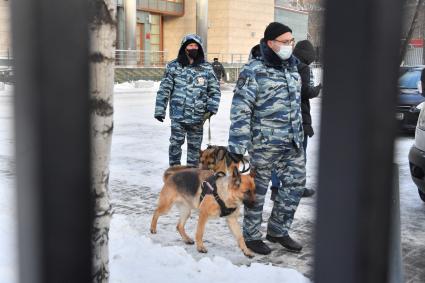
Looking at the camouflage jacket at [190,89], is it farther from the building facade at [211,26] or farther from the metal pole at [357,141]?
the building facade at [211,26]

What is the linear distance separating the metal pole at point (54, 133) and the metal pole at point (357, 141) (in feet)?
1.27

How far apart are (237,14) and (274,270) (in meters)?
31.5

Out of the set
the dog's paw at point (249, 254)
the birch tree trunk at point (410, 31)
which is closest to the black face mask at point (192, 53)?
the dog's paw at point (249, 254)

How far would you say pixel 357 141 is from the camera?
0.70 m

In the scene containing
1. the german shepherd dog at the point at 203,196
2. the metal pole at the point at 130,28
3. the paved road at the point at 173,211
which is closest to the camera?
the paved road at the point at 173,211

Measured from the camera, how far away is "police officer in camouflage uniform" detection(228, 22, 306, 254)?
153 inches

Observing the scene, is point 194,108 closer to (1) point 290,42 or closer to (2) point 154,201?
(2) point 154,201

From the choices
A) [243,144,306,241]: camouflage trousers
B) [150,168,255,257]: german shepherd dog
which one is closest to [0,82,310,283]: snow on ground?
[150,168,255,257]: german shepherd dog

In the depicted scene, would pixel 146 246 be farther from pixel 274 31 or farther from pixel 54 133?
pixel 54 133

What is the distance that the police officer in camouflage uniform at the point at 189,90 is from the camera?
5.64 meters

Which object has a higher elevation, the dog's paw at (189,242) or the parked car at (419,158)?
the parked car at (419,158)

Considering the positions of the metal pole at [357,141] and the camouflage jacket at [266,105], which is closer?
the metal pole at [357,141]

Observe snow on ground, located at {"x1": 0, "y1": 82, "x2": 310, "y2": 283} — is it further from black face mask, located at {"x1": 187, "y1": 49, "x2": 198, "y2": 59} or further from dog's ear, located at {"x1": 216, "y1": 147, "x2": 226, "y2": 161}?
black face mask, located at {"x1": 187, "y1": 49, "x2": 198, "y2": 59}

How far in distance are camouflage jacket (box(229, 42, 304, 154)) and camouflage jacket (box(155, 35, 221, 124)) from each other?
69.0 inches
